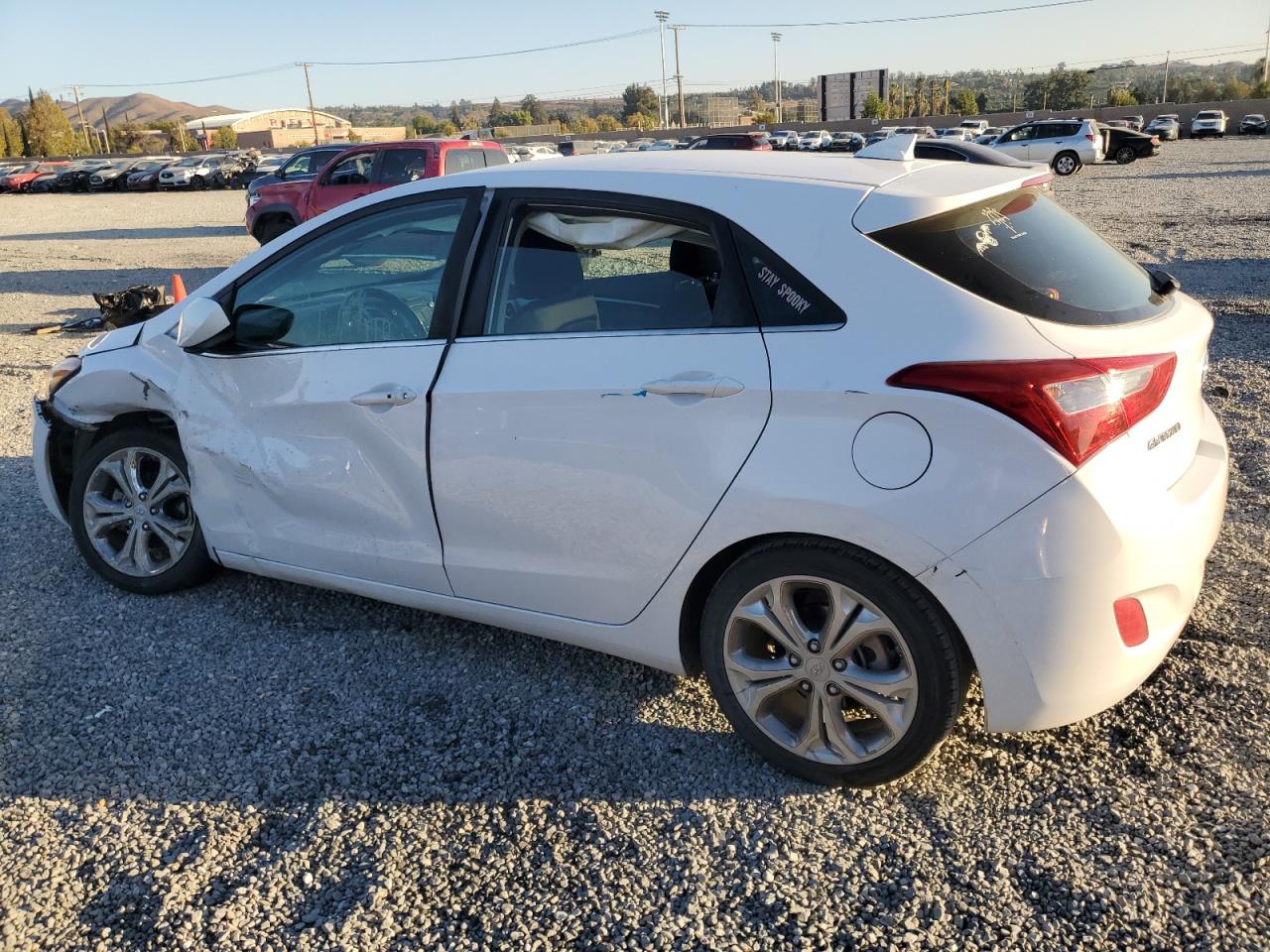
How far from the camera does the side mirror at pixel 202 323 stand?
148 inches

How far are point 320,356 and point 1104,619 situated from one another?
2.63m

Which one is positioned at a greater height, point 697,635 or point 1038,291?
point 1038,291

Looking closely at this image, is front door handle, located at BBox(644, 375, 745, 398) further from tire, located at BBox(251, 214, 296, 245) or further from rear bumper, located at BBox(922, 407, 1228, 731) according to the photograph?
tire, located at BBox(251, 214, 296, 245)

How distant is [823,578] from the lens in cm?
273

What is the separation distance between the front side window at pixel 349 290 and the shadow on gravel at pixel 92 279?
11.2 m

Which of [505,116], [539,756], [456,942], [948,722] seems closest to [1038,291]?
[948,722]

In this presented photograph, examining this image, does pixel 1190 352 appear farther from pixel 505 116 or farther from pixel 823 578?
pixel 505 116

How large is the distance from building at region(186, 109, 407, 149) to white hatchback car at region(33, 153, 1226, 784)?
74.7 m

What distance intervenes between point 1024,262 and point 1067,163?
34283mm

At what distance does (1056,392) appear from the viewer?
2.46 metres

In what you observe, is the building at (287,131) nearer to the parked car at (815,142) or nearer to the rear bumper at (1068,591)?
the parked car at (815,142)

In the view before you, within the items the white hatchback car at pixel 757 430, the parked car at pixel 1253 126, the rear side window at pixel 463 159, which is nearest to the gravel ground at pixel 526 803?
the white hatchback car at pixel 757 430

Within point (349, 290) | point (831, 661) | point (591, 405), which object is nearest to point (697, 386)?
point (591, 405)

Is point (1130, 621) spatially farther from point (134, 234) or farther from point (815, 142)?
point (815, 142)
